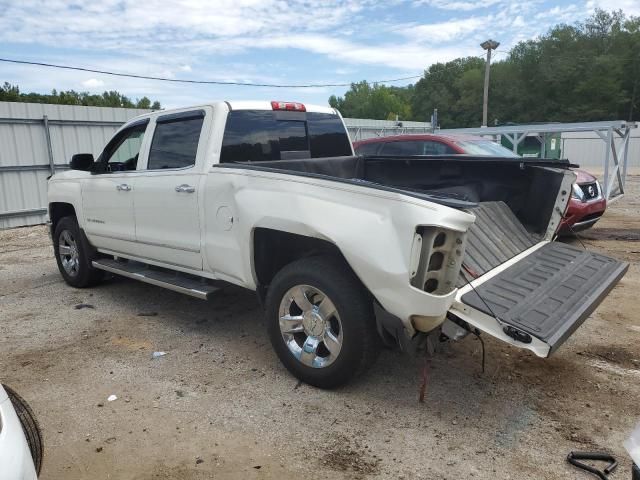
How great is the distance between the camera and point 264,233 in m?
3.83

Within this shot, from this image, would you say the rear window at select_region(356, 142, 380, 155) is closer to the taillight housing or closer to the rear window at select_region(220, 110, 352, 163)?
the rear window at select_region(220, 110, 352, 163)

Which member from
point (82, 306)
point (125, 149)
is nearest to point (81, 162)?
point (125, 149)

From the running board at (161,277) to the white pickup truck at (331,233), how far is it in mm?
21

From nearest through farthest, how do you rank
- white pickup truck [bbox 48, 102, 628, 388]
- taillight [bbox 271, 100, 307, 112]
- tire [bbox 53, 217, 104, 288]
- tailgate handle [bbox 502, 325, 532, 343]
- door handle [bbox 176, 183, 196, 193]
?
tailgate handle [bbox 502, 325, 532, 343] < white pickup truck [bbox 48, 102, 628, 388] < door handle [bbox 176, 183, 196, 193] < taillight [bbox 271, 100, 307, 112] < tire [bbox 53, 217, 104, 288]

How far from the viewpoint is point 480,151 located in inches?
346

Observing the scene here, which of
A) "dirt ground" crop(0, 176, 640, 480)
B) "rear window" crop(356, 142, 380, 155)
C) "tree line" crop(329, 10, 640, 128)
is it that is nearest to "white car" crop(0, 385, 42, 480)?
"dirt ground" crop(0, 176, 640, 480)

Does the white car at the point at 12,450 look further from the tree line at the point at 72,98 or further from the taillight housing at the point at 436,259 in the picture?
the tree line at the point at 72,98

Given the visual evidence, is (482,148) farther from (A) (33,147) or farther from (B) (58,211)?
(A) (33,147)

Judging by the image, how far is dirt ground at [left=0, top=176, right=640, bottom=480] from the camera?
2.90m

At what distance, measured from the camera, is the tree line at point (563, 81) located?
186ft

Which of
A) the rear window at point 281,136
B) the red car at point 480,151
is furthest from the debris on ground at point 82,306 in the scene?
the red car at point 480,151

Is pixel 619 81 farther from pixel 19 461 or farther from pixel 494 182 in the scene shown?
pixel 19 461

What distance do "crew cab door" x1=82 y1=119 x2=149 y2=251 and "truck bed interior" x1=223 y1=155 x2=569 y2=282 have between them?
63.4 inches

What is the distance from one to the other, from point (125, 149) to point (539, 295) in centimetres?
458
